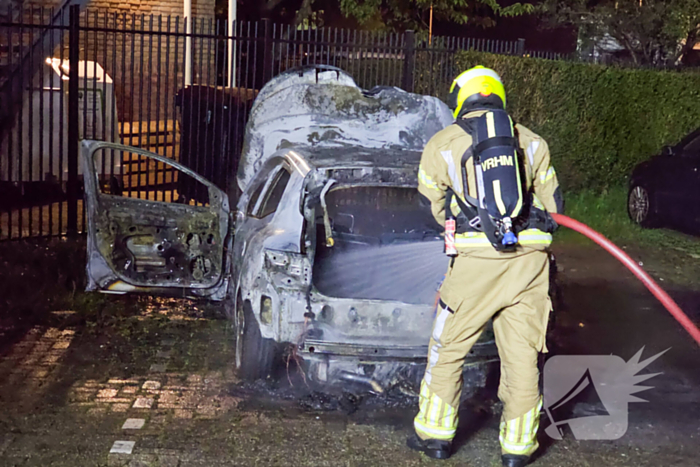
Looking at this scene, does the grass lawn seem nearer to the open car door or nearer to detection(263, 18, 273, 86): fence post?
detection(263, 18, 273, 86): fence post

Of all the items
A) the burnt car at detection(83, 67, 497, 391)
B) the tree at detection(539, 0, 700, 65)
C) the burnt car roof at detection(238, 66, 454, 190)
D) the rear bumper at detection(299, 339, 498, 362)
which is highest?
the tree at detection(539, 0, 700, 65)

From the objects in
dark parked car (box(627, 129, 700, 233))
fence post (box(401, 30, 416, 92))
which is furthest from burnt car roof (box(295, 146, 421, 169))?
dark parked car (box(627, 129, 700, 233))

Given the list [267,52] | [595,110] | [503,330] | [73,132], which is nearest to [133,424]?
[503,330]

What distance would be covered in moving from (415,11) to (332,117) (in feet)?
55.7

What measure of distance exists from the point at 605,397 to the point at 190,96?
653cm

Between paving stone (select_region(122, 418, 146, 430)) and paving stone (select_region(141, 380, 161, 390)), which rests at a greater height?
paving stone (select_region(122, 418, 146, 430))

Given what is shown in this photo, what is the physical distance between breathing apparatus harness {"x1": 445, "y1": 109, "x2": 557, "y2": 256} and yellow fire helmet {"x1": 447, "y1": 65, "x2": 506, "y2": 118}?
9 centimetres

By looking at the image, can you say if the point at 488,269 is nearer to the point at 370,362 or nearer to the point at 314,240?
the point at 370,362

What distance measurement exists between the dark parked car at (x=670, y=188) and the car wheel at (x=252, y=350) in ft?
23.4

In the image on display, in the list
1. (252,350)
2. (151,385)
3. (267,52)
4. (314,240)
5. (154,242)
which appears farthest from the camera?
(267,52)

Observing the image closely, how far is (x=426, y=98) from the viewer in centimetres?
629

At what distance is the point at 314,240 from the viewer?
195 inches

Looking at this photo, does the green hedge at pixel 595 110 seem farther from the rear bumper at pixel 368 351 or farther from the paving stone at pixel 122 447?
the paving stone at pixel 122 447

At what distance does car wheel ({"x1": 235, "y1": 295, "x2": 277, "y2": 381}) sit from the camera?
5031 mm
